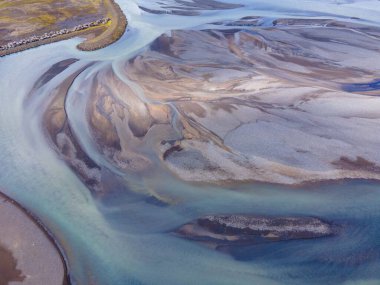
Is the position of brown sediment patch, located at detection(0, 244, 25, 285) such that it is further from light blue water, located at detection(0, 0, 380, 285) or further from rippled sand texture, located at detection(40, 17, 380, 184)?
rippled sand texture, located at detection(40, 17, 380, 184)

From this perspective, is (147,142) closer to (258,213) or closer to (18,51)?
(258,213)

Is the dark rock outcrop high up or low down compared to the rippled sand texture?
down

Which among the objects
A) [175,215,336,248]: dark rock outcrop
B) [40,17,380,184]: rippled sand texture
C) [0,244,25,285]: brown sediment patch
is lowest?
[0,244,25,285]: brown sediment patch

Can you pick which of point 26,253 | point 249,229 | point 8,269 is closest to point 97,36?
point 26,253

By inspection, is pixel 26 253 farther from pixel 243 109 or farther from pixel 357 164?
pixel 357 164

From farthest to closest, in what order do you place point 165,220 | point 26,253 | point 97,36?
point 97,36 → point 165,220 → point 26,253

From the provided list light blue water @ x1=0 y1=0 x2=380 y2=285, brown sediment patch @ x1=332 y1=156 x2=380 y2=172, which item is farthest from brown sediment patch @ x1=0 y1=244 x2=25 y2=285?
brown sediment patch @ x1=332 y1=156 x2=380 y2=172

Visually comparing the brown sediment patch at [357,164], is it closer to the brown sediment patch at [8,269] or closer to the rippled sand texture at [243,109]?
the rippled sand texture at [243,109]
